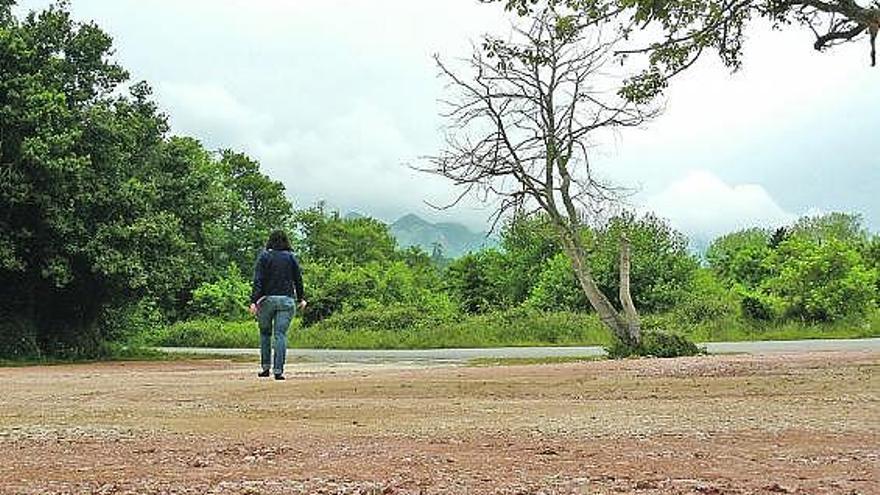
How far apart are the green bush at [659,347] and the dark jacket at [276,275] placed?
468 inches

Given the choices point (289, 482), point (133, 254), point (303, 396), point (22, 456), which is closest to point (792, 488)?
point (289, 482)

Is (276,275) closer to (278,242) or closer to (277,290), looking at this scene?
(277,290)

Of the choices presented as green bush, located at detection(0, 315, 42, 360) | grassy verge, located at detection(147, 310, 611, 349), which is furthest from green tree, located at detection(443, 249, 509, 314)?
green bush, located at detection(0, 315, 42, 360)

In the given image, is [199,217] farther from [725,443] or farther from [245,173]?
[245,173]

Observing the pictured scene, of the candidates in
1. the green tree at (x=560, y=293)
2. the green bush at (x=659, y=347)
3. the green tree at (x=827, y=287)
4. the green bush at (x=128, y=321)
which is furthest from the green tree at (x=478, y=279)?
the green bush at (x=659, y=347)

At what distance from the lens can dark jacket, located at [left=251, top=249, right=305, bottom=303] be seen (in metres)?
12.9

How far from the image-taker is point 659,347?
23.2m

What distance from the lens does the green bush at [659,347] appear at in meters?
23.0

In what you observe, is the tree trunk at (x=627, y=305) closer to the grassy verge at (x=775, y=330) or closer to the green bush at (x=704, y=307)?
the grassy verge at (x=775, y=330)

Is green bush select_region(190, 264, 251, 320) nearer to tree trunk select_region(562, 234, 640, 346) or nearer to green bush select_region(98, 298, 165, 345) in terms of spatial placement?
green bush select_region(98, 298, 165, 345)

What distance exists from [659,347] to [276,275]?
41.4 ft

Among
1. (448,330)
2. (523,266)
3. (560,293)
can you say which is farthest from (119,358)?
(523,266)

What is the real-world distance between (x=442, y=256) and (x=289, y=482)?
134 meters

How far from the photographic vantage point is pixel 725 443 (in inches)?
267
